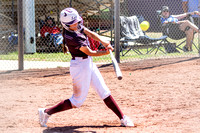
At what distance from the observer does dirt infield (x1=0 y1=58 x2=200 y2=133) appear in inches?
175

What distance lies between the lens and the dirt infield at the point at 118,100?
446 centimetres

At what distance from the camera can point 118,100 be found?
602 centimetres

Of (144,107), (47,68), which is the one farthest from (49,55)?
(144,107)

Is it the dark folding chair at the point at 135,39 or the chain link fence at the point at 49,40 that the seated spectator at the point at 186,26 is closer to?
the chain link fence at the point at 49,40

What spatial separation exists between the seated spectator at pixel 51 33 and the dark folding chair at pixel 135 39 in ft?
7.64

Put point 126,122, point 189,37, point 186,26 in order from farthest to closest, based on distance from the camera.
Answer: point 186,26, point 189,37, point 126,122

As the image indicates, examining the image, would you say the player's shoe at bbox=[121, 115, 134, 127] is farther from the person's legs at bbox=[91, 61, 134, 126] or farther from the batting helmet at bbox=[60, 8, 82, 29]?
the batting helmet at bbox=[60, 8, 82, 29]

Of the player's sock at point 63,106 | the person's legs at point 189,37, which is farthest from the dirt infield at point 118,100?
the person's legs at point 189,37

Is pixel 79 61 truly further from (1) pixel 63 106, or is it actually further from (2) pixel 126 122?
(2) pixel 126 122

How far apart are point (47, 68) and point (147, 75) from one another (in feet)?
9.18

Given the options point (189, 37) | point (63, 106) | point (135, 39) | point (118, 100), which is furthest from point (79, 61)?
point (189, 37)

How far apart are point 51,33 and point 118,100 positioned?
712 cm

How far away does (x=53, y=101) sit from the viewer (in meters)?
5.99

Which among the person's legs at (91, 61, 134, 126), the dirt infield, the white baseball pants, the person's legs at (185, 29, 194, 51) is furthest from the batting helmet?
the person's legs at (185, 29, 194, 51)
